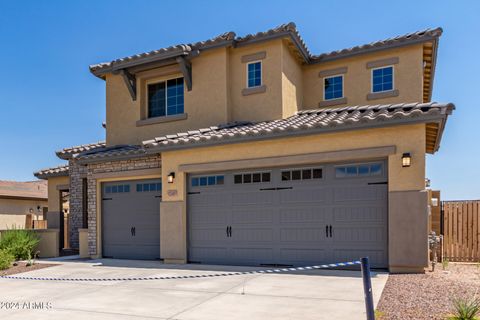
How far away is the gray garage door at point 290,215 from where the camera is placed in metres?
10.1

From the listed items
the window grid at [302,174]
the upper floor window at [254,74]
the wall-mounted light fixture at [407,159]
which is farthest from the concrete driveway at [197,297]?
the upper floor window at [254,74]

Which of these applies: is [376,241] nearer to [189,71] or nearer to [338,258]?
[338,258]

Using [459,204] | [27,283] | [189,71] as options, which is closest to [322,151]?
[459,204]

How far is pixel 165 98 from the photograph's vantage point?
51.2 ft

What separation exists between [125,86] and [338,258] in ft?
36.0

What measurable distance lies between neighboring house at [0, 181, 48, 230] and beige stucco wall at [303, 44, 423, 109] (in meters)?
19.6

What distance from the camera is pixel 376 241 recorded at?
10016 mm

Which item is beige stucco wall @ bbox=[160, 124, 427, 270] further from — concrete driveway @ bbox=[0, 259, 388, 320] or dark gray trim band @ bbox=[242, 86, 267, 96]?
dark gray trim band @ bbox=[242, 86, 267, 96]

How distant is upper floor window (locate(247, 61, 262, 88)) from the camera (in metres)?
14.0

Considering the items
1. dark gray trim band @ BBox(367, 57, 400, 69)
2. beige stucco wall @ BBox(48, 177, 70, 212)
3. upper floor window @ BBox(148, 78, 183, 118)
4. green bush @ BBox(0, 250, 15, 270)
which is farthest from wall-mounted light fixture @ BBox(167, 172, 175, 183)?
beige stucco wall @ BBox(48, 177, 70, 212)

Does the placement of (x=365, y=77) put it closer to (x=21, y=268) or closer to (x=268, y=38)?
(x=268, y=38)

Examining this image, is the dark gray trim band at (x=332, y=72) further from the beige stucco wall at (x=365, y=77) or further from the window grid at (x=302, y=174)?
the window grid at (x=302, y=174)

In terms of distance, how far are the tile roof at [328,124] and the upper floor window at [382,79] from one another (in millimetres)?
2711

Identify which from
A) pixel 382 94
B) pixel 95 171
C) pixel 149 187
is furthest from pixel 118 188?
pixel 382 94
